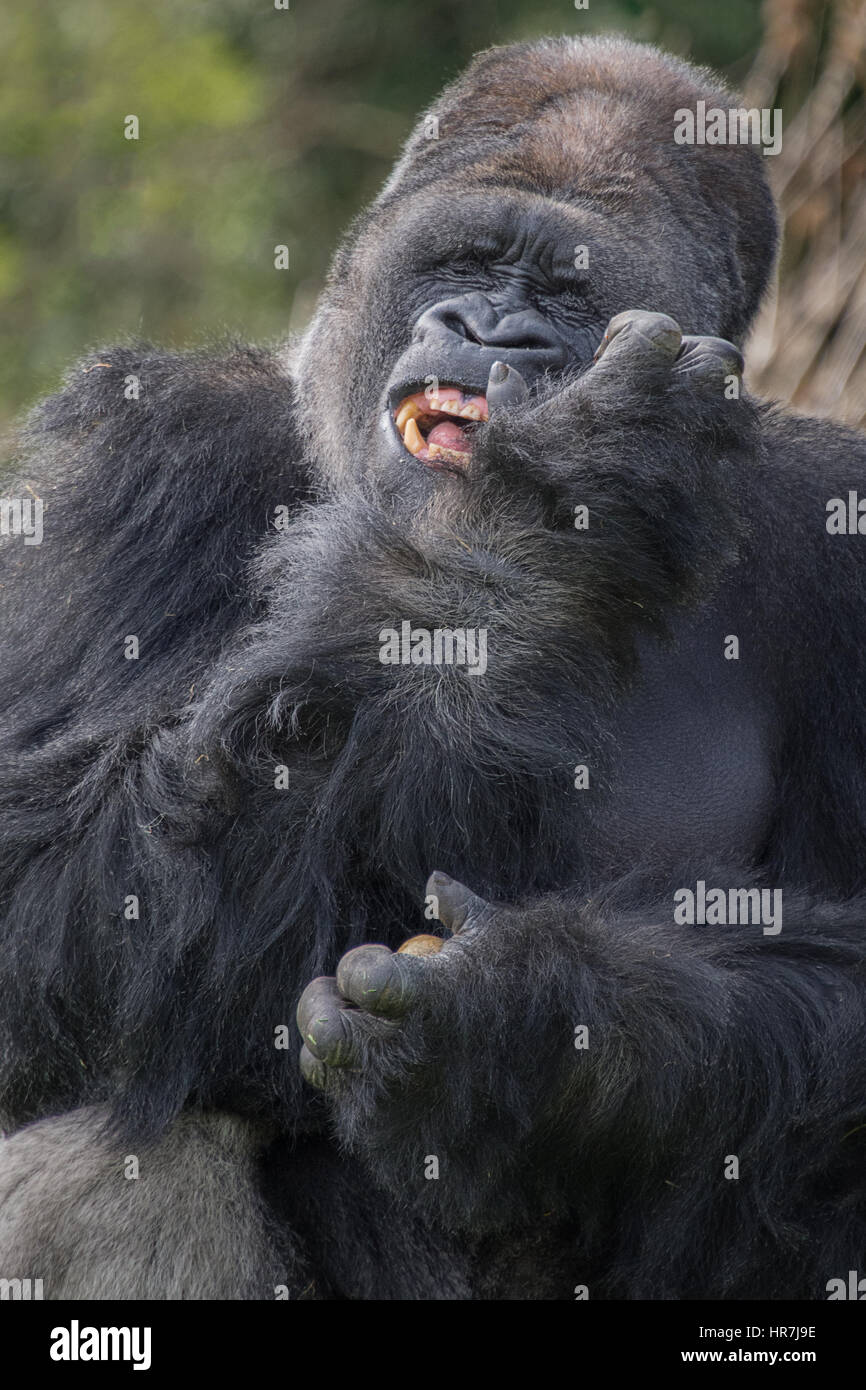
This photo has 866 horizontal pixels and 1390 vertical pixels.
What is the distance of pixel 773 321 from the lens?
724 centimetres

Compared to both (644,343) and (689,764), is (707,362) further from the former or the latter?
(689,764)

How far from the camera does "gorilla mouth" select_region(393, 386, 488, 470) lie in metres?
3.32

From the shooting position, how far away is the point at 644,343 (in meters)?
3.04

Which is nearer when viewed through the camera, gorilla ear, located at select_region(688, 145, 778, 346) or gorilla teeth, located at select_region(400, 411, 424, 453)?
gorilla teeth, located at select_region(400, 411, 424, 453)

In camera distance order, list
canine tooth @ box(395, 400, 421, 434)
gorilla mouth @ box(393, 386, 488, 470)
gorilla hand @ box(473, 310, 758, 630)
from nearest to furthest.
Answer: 1. gorilla hand @ box(473, 310, 758, 630)
2. gorilla mouth @ box(393, 386, 488, 470)
3. canine tooth @ box(395, 400, 421, 434)

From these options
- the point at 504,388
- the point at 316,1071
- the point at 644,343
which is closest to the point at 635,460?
the point at 644,343

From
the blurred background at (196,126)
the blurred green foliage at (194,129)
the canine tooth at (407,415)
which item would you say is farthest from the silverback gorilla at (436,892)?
the blurred green foliage at (194,129)

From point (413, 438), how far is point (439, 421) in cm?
6

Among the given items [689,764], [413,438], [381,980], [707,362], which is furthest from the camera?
[689,764]

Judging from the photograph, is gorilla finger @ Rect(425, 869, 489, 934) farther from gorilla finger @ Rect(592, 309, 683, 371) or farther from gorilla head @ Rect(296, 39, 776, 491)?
gorilla finger @ Rect(592, 309, 683, 371)

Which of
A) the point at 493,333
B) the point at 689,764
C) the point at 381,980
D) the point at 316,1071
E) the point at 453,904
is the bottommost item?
the point at 316,1071

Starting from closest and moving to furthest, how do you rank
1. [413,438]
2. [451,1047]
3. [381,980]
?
[381,980] → [451,1047] → [413,438]

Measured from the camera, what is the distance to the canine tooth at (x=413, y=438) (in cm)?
339

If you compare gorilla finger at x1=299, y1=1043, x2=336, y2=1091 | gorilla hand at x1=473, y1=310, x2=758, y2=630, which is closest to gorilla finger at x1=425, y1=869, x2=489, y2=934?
gorilla finger at x1=299, y1=1043, x2=336, y2=1091
